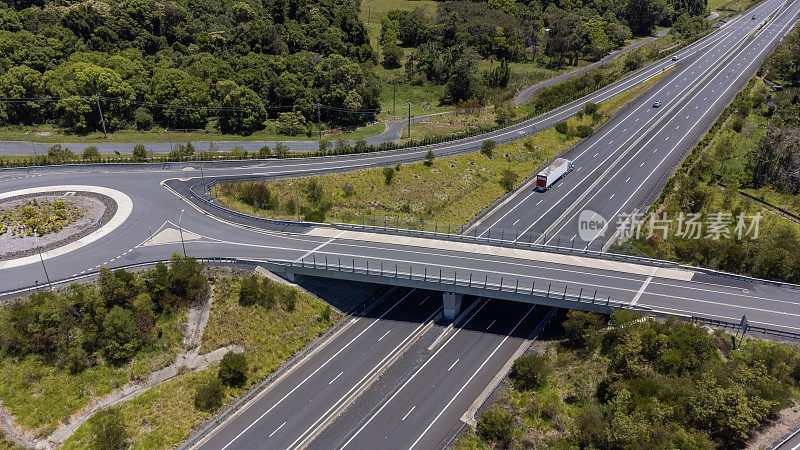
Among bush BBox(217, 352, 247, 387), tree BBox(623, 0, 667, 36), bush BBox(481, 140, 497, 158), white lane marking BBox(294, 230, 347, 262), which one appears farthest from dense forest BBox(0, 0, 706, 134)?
bush BBox(217, 352, 247, 387)

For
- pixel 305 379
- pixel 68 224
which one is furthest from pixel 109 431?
pixel 68 224

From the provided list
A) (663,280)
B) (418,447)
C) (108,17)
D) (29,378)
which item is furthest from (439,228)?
(108,17)

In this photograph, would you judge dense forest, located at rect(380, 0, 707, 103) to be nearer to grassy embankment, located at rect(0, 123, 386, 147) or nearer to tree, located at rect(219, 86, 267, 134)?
grassy embankment, located at rect(0, 123, 386, 147)

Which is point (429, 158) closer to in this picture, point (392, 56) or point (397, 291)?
point (397, 291)

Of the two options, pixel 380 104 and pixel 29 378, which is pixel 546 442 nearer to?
pixel 29 378

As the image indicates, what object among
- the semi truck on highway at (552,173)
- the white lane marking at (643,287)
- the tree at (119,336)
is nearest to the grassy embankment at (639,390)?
the white lane marking at (643,287)

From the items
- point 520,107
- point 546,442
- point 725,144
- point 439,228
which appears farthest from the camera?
point 520,107
